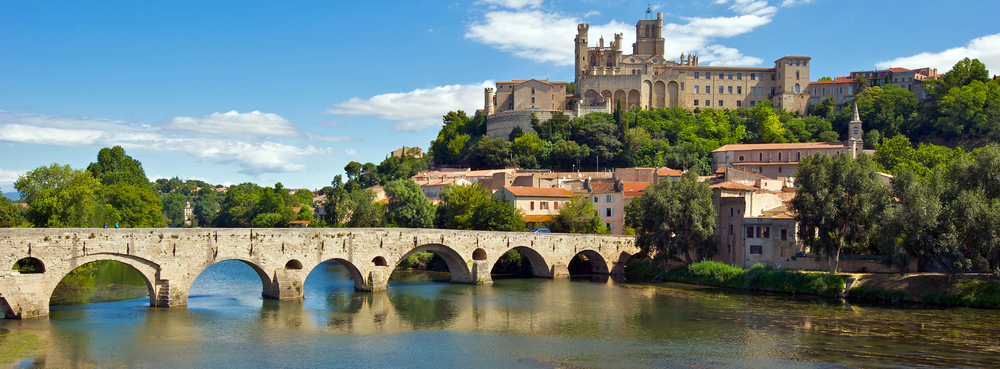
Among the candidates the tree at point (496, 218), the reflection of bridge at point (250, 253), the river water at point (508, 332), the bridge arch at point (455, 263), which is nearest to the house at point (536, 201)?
the tree at point (496, 218)

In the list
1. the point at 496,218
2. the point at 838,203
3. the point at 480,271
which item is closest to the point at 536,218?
the point at 496,218

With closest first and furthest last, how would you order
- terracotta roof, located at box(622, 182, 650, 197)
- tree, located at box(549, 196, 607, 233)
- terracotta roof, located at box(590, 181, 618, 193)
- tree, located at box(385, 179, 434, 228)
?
tree, located at box(549, 196, 607, 233) → tree, located at box(385, 179, 434, 228) → terracotta roof, located at box(622, 182, 650, 197) → terracotta roof, located at box(590, 181, 618, 193)

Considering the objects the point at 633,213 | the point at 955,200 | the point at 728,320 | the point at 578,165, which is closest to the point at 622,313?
the point at 728,320

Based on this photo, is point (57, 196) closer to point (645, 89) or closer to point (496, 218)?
point (496, 218)

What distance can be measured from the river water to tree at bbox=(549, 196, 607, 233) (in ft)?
46.4

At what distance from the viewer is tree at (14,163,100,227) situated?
47.3 m

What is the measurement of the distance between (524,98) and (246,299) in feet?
228

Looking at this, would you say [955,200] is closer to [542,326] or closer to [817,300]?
[817,300]

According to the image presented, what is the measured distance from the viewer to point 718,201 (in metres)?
49.7

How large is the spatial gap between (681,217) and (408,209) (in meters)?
21.5

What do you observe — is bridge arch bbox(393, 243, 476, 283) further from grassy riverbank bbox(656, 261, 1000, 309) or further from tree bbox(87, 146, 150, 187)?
tree bbox(87, 146, 150, 187)

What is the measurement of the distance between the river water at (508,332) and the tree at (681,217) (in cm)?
712

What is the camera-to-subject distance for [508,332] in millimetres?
30391

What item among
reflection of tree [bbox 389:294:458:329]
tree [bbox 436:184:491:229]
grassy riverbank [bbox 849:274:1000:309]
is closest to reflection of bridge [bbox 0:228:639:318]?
reflection of tree [bbox 389:294:458:329]
